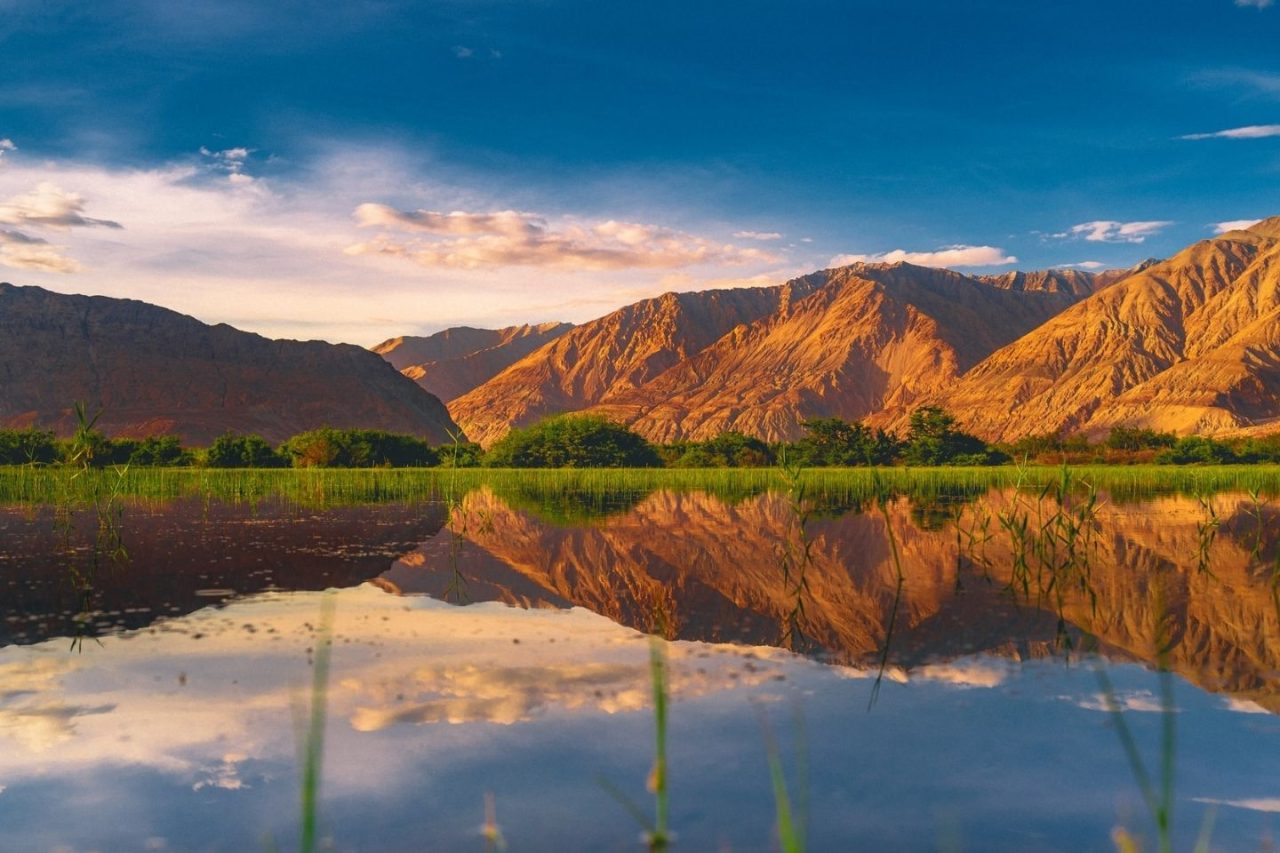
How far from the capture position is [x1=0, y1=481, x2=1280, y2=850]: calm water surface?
453 centimetres

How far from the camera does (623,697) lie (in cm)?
652

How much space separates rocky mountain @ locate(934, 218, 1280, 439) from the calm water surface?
147m

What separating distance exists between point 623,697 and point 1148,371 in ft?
628

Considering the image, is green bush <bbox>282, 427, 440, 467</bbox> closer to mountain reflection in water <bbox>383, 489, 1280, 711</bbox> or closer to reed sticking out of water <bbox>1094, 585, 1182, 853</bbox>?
mountain reflection in water <bbox>383, 489, 1280, 711</bbox>

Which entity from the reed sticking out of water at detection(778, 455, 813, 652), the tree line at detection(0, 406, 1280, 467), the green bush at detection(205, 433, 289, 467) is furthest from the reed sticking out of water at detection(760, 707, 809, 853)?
the green bush at detection(205, 433, 289, 467)

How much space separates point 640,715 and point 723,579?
5987 millimetres

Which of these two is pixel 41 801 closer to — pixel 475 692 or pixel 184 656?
pixel 475 692

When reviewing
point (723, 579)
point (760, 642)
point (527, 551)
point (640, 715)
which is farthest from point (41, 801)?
point (527, 551)

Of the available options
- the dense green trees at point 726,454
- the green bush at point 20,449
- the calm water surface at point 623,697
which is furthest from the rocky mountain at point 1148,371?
the calm water surface at point 623,697

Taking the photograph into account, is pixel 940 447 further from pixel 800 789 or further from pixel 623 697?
pixel 800 789

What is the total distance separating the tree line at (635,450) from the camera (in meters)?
62.4

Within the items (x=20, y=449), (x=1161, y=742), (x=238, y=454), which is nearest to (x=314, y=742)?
(x=1161, y=742)

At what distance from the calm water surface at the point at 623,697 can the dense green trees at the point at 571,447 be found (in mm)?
51737

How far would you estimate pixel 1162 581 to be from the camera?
→ 1159cm
